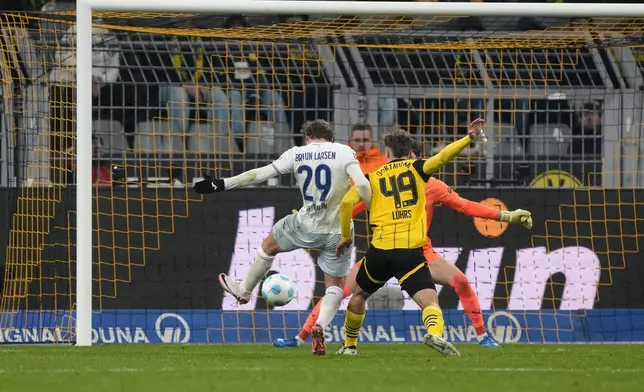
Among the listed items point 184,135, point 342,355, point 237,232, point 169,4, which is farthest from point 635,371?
point 184,135

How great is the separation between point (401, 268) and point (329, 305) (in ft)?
3.19

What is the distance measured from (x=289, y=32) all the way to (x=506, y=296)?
11.5ft

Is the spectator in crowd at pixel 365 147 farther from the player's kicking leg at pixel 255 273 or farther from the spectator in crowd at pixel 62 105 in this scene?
the spectator in crowd at pixel 62 105

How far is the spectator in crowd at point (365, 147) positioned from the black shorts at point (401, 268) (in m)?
3.71

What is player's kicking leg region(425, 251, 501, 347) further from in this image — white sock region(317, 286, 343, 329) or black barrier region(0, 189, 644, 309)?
black barrier region(0, 189, 644, 309)

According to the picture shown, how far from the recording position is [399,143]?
10.3m

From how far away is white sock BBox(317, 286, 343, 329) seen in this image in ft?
35.4

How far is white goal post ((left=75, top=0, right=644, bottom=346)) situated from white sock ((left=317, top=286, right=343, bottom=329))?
2.01m

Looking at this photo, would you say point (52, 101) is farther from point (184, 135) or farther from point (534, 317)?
point (534, 317)

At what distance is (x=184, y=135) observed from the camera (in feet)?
48.6

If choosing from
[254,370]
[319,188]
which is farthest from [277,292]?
[254,370]

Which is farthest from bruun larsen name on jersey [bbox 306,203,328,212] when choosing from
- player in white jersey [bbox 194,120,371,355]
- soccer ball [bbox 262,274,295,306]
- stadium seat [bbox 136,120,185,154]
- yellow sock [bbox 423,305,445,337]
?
stadium seat [bbox 136,120,185,154]

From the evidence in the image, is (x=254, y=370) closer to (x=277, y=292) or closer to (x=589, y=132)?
(x=277, y=292)

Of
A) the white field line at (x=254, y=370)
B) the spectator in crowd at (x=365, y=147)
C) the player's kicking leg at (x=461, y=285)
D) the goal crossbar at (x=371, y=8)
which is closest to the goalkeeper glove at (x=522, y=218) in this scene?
the player's kicking leg at (x=461, y=285)
